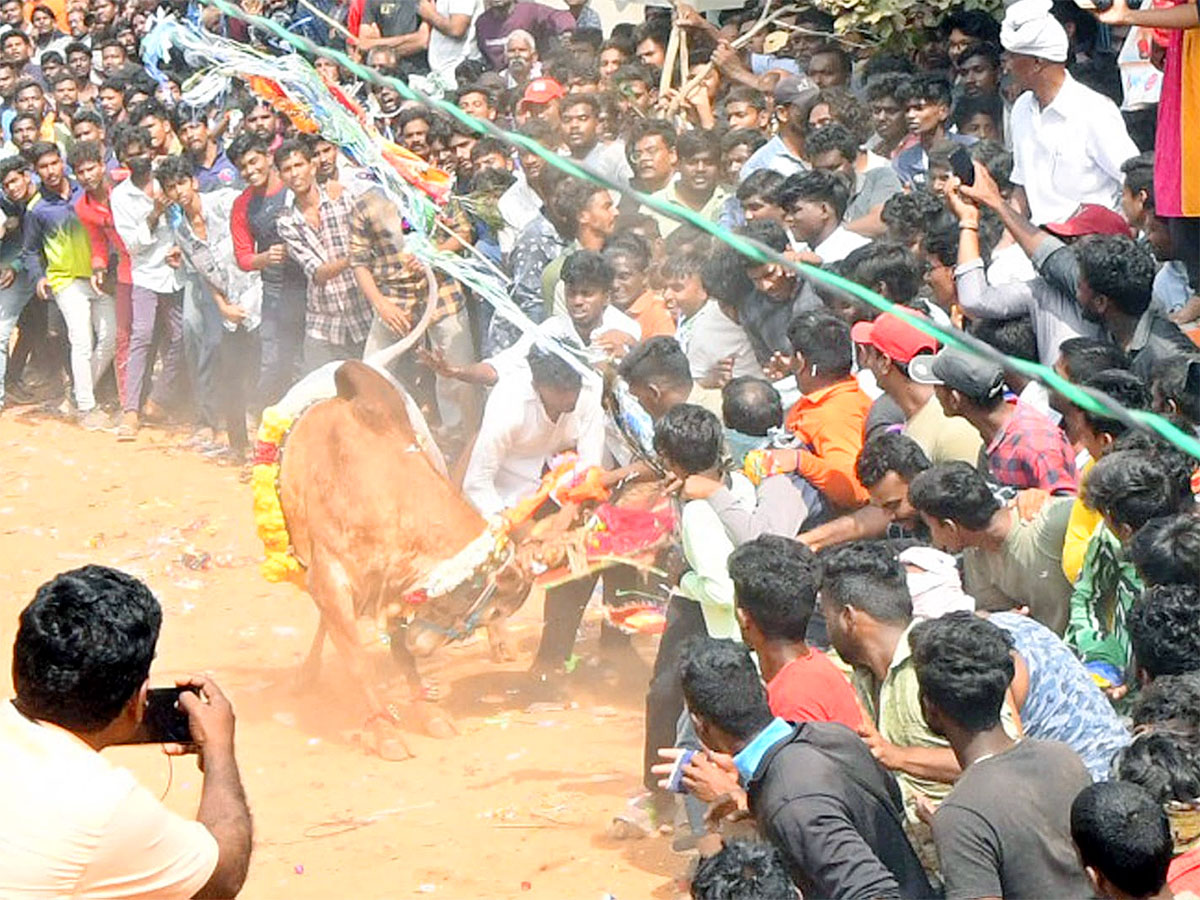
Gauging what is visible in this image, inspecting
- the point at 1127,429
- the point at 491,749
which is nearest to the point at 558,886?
the point at 491,749

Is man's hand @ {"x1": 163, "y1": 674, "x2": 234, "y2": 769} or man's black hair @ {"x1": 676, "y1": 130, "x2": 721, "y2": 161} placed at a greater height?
man's hand @ {"x1": 163, "y1": 674, "x2": 234, "y2": 769}

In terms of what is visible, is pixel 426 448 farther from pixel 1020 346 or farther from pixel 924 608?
pixel 924 608

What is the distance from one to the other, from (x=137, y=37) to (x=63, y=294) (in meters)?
3.67

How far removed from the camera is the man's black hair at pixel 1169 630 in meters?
5.32

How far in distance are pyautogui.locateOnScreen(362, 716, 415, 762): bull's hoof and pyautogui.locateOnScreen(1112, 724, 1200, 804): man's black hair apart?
3.94 metres

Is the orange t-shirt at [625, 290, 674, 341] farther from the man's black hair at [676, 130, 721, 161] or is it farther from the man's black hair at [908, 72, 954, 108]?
the man's black hair at [908, 72, 954, 108]

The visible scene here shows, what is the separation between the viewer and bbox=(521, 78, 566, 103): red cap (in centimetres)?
1180

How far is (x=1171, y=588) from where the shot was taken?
5383 millimetres

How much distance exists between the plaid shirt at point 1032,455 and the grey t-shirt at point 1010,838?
213cm

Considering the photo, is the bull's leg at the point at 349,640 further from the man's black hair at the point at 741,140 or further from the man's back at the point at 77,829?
the man's back at the point at 77,829

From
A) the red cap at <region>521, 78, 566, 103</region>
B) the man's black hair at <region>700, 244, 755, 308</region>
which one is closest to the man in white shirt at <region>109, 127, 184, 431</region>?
the red cap at <region>521, 78, 566, 103</region>

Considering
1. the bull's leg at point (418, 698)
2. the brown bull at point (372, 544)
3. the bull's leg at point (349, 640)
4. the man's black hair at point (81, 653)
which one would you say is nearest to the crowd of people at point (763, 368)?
the man's black hair at point (81, 653)

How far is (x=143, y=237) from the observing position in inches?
521

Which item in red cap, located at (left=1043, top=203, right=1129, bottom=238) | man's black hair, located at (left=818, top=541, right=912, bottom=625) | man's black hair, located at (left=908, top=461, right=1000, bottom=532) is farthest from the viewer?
red cap, located at (left=1043, top=203, right=1129, bottom=238)
